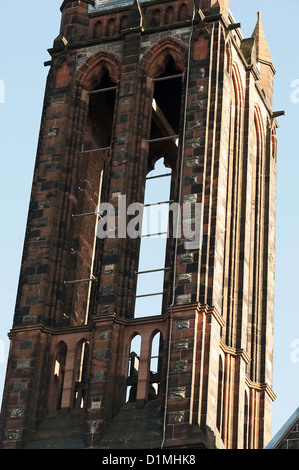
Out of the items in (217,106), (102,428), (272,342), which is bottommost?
(102,428)

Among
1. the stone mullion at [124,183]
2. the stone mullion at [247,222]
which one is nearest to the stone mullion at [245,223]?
the stone mullion at [247,222]

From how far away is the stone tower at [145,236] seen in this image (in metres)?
48.0

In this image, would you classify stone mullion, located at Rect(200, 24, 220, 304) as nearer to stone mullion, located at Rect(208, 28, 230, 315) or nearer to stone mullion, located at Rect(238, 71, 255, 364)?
stone mullion, located at Rect(208, 28, 230, 315)

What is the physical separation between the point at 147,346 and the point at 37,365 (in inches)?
119

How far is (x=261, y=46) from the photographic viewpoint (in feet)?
193

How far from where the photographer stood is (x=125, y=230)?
5053 cm

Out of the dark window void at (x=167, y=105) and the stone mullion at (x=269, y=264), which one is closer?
the stone mullion at (x=269, y=264)

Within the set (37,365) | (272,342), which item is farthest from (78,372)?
(272,342)

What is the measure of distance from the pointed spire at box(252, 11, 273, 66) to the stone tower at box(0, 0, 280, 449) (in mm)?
977

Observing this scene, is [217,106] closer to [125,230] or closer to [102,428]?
[125,230]

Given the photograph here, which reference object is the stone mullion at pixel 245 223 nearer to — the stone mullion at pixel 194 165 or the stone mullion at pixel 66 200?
the stone mullion at pixel 194 165

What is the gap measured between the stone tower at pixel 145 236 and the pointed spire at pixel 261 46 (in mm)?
977

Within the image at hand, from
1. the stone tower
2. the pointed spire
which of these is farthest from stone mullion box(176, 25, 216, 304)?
the pointed spire

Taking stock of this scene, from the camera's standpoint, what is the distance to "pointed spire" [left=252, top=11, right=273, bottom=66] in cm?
5866
